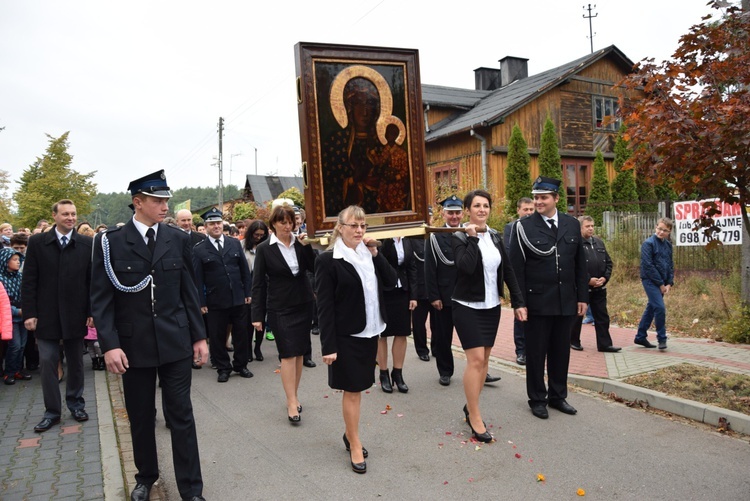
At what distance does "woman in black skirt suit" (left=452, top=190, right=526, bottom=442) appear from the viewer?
510 centimetres

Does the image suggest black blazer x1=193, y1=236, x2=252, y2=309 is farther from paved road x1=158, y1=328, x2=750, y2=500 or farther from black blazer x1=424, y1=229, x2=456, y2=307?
black blazer x1=424, y1=229, x2=456, y2=307

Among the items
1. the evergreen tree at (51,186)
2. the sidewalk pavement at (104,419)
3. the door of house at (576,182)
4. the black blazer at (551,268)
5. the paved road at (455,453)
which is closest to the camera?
the paved road at (455,453)

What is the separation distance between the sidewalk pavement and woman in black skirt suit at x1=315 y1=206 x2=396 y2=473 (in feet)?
4.91

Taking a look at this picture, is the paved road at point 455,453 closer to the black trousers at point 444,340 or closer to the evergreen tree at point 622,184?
the black trousers at point 444,340

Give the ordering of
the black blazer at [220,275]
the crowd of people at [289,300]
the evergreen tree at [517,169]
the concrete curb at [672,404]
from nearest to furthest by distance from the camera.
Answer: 1. the crowd of people at [289,300]
2. the concrete curb at [672,404]
3. the black blazer at [220,275]
4. the evergreen tree at [517,169]

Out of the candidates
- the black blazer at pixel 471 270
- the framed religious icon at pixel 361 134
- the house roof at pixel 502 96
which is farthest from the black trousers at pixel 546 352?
the house roof at pixel 502 96

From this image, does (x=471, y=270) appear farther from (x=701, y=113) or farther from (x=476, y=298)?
(x=701, y=113)

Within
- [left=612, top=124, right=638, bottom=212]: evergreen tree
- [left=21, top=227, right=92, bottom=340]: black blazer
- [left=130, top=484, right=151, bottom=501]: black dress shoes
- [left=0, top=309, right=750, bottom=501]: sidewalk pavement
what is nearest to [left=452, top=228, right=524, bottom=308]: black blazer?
[left=0, top=309, right=750, bottom=501]: sidewalk pavement

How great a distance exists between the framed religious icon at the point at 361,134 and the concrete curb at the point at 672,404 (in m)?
3.11

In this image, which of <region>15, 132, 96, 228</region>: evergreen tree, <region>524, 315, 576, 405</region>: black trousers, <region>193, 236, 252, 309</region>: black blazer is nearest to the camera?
<region>524, 315, 576, 405</region>: black trousers

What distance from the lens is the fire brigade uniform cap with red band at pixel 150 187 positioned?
390 cm

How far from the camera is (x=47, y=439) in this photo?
17.5 ft

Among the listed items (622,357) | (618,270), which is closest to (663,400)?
(622,357)

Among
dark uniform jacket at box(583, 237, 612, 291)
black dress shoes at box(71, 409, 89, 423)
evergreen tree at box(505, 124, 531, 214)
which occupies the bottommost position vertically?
black dress shoes at box(71, 409, 89, 423)
